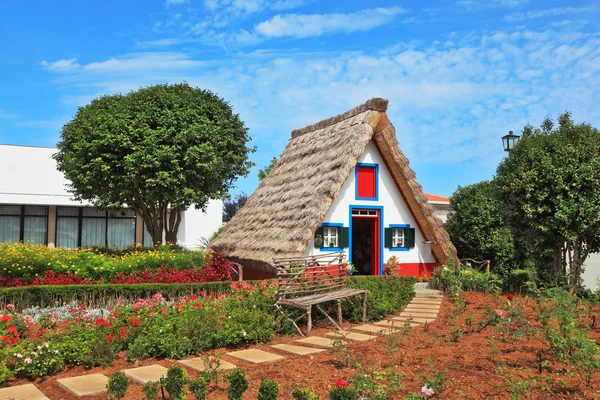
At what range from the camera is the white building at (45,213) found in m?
28.1

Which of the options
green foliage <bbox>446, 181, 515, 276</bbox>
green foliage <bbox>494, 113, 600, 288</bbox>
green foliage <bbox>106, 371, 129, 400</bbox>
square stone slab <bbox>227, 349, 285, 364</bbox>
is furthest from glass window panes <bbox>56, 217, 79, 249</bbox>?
green foliage <bbox>106, 371, 129, 400</bbox>

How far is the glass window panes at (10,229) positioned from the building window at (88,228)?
1874 millimetres

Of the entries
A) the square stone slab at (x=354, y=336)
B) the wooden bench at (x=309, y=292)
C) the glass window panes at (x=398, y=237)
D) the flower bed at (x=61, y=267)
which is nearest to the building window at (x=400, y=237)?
the glass window panes at (x=398, y=237)

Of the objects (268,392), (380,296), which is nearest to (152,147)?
(380,296)

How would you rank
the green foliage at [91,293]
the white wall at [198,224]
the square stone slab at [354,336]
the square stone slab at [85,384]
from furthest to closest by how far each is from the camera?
1. the white wall at [198,224]
2. the green foliage at [91,293]
3. the square stone slab at [354,336]
4. the square stone slab at [85,384]

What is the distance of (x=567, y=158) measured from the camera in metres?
12.5

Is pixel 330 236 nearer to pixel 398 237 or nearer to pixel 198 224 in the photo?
pixel 398 237

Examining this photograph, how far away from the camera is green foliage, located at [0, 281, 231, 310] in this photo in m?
12.1

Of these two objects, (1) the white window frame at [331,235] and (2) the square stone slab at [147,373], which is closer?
(2) the square stone slab at [147,373]

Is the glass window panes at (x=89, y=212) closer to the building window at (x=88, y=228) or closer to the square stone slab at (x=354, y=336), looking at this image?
the building window at (x=88, y=228)

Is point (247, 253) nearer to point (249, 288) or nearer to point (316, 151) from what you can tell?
point (316, 151)

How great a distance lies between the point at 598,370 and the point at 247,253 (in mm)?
11685

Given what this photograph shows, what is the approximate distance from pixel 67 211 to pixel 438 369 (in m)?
27.3

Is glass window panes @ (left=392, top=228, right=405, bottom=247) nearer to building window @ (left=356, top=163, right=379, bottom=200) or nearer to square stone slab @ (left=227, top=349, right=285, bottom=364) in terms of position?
building window @ (left=356, top=163, right=379, bottom=200)
